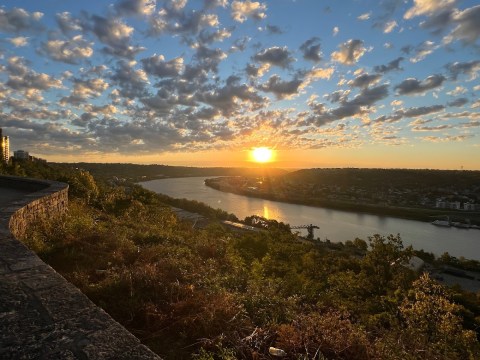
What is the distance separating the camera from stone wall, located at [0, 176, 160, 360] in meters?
1.95

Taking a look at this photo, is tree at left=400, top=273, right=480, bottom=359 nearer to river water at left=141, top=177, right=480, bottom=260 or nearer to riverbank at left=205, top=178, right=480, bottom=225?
river water at left=141, top=177, right=480, bottom=260

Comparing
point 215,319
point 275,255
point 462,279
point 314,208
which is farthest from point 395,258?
point 314,208

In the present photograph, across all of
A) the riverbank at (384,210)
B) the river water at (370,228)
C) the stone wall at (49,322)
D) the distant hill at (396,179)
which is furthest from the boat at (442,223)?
the stone wall at (49,322)

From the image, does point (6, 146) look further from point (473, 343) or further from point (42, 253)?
point (473, 343)

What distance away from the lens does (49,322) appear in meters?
2.25

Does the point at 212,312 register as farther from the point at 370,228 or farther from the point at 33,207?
the point at 370,228

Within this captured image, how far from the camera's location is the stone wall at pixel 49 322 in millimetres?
1953

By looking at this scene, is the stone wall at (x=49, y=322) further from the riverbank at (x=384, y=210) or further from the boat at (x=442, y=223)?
the riverbank at (x=384, y=210)

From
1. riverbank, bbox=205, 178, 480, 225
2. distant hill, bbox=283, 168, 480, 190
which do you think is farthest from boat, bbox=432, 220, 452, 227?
distant hill, bbox=283, 168, 480, 190

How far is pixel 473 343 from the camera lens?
19.7ft

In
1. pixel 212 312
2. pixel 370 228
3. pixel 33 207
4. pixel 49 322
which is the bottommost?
pixel 370 228

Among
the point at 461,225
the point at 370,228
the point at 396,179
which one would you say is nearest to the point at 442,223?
the point at 461,225

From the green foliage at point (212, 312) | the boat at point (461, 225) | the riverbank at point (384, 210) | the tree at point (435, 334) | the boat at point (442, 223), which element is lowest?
the boat at point (461, 225)

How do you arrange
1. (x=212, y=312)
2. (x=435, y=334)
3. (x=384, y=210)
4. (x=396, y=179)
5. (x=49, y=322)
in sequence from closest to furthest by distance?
1. (x=49, y=322)
2. (x=212, y=312)
3. (x=435, y=334)
4. (x=384, y=210)
5. (x=396, y=179)
